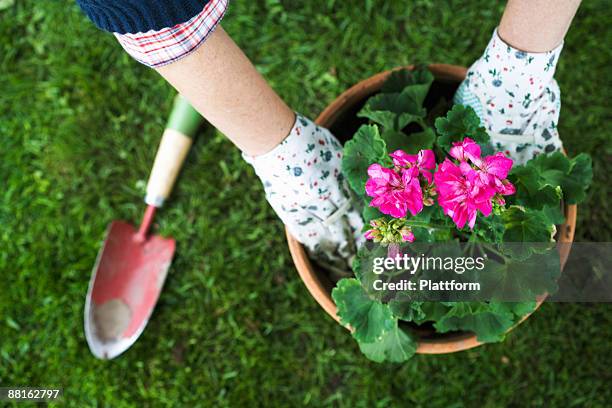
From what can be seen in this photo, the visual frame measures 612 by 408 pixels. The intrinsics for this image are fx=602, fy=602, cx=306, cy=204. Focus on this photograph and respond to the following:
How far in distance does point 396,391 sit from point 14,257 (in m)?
0.89

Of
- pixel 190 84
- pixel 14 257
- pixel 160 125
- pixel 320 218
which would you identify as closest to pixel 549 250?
pixel 320 218

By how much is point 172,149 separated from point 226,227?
209mm

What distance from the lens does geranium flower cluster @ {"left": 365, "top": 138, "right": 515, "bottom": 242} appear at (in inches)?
21.1

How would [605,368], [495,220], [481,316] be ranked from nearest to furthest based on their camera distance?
[495,220] → [481,316] → [605,368]

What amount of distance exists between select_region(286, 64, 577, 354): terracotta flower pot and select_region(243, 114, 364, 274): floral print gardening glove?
34mm

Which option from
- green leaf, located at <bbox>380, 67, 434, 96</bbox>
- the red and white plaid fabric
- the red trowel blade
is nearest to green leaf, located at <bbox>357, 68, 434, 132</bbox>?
green leaf, located at <bbox>380, 67, 434, 96</bbox>

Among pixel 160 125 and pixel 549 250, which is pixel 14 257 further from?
pixel 549 250

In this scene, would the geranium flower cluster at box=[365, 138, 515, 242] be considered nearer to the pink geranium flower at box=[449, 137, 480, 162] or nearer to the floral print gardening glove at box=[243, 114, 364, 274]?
the pink geranium flower at box=[449, 137, 480, 162]

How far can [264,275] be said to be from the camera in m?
1.29

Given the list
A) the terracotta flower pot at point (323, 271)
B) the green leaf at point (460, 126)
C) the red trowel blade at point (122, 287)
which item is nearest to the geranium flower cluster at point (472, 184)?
the green leaf at point (460, 126)

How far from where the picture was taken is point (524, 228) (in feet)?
2.38

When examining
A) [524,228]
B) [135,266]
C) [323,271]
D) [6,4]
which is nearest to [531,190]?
[524,228]

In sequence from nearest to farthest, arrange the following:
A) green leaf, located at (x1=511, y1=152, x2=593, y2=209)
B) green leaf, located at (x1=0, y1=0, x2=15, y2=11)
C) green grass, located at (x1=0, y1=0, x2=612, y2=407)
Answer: green leaf, located at (x1=511, y1=152, x2=593, y2=209)
green grass, located at (x1=0, y1=0, x2=612, y2=407)
green leaf, located at (x1=0, y1=0, x2=15, y2=11)

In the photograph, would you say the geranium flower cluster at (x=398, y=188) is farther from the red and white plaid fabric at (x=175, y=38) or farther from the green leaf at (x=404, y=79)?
the green leaf at (x=404, y=79)
